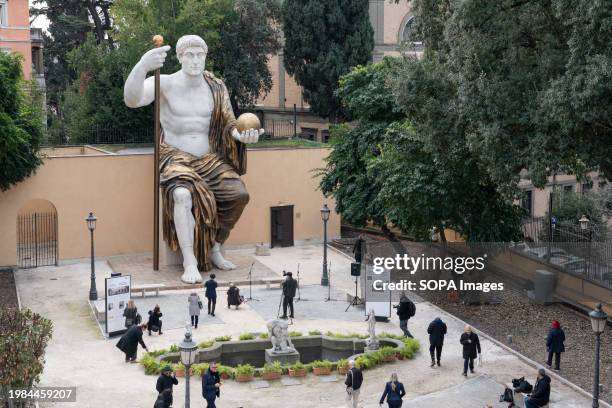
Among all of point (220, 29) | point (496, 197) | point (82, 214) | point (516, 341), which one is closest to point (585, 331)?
point (516, 341)

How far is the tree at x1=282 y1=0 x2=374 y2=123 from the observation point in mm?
42594

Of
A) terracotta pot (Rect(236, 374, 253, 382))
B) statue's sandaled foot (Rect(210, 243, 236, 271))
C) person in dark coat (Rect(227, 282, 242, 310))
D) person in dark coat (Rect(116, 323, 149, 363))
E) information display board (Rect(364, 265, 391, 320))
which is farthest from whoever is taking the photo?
statue's sandaled foot (Rect(210, 243, 236, 271))

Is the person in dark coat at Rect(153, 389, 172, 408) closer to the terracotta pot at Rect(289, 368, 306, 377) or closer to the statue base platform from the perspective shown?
the terracotta pot at Rect(289, 368, 306, 377)

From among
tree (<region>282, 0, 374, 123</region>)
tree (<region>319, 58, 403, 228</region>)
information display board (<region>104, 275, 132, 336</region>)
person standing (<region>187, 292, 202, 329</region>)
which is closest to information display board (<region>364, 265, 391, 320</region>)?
person standing (<region>187, 292, 202, 329</region>)

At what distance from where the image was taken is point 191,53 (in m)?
25.9

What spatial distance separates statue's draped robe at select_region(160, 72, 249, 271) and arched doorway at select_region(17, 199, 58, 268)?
4496mm

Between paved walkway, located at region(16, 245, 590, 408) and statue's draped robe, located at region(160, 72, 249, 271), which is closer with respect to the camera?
paved walkway, located at region(16, 245, 590, 408)

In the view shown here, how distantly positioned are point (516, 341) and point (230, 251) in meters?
11.9

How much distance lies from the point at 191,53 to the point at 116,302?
7.96 meters

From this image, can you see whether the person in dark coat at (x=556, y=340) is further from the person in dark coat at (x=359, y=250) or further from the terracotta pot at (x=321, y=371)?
the person in dark coat at (x=359, y=250)

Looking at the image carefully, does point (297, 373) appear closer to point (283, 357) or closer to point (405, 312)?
point (283, 357)

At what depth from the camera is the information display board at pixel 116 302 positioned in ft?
67.9

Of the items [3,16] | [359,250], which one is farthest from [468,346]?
[3,16]

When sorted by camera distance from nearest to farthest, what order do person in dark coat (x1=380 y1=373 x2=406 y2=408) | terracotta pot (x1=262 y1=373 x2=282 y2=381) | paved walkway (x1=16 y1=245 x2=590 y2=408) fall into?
person in dark coat (x1=380 y1=373 x2=406 y2=408), paved walkway (x1=16 y1=245 x2=590 y2=408), terracotta pot (x1=262 y1=373 x2=282 y2=381)
